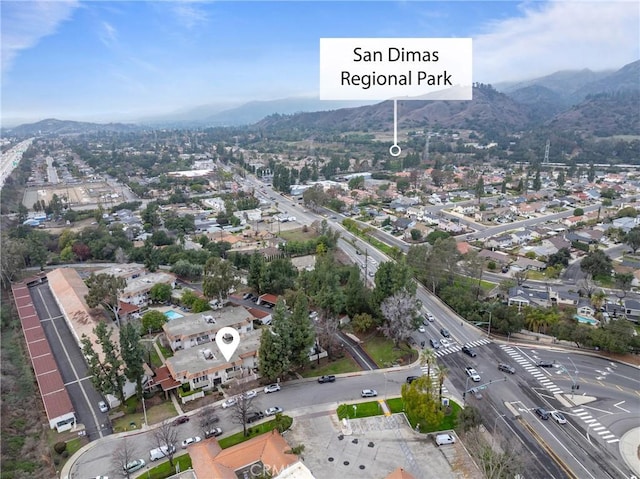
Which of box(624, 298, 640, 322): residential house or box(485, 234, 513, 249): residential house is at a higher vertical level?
box(485, 234, 513, 249): residential house

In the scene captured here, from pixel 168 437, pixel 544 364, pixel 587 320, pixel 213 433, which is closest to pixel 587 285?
pixel 587 320

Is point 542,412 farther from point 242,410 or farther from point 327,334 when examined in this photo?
point 242,410

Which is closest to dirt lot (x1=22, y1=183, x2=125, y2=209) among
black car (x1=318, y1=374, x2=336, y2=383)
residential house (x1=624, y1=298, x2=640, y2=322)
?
black car (x1=318, y1=374, x2=336, y2=383)

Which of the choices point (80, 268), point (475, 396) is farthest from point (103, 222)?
point (475, 396)

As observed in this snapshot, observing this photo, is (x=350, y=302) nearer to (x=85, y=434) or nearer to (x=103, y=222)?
(x=85, y=434)

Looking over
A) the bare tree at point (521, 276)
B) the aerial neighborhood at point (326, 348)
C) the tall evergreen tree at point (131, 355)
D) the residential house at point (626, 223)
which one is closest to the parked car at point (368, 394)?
the aerial neighborhood at point (326, 348)

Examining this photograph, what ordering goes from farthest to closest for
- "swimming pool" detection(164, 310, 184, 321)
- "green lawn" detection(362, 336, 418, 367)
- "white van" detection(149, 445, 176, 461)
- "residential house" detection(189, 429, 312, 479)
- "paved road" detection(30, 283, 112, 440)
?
"swimming pool" detection(164, 310, 184, 321), "green lawn" detection(362, 336, 418, 367), "paved road" detection(30, 283, 112, 440), "white van" detection(149, 445, 176, 461), "residential house" detection(189, 429, 312, 479)

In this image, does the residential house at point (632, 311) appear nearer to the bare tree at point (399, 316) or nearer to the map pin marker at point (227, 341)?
the bare tree at point (399, 316)

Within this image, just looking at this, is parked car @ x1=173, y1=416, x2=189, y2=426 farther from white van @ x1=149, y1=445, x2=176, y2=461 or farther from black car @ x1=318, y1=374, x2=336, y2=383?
black car @ x1=318, y1=374, x2=336, y2=383
